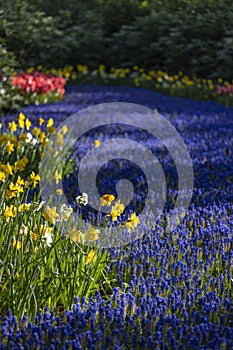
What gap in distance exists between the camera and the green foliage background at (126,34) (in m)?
13.7

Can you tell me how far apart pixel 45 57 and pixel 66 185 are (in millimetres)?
10481

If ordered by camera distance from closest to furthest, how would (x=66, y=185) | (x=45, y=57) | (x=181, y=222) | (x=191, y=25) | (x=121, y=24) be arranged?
(x=181, y=222)
(x=66, y=185)
(x=191, y=25)
(x=45, y=57)
(x=121, y=24)

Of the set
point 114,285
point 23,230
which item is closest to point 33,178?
point 23,230

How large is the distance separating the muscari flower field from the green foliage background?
9342 millimetres

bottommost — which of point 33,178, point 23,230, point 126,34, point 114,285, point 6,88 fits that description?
point 126,34

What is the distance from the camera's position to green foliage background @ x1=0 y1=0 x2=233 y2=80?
13.7m

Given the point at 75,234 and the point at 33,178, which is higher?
the point at 33,178

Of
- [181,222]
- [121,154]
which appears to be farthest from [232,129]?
[181,222]

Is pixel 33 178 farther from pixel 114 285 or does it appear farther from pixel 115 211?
pixel 114 285

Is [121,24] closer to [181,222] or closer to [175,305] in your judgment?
[181,222]

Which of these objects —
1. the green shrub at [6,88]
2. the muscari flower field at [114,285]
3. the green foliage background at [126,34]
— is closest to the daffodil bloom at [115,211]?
the muscari flower field at [114,285]

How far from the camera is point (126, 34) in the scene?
15.3 meters

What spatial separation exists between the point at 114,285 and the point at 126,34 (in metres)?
12.4

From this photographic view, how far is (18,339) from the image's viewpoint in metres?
2.65
